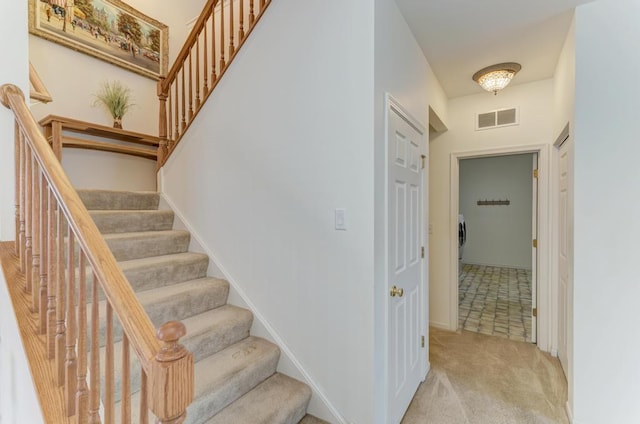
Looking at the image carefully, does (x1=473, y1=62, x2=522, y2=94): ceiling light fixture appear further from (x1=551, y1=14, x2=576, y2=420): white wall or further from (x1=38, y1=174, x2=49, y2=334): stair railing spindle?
(x1=38, y1=174, x2=49, y2=334): stair railing spindle

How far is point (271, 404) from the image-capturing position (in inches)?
68.4

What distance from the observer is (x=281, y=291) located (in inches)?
80.7

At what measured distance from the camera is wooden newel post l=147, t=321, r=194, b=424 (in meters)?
0.70

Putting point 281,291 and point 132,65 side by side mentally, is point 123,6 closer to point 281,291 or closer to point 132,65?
point 132,65

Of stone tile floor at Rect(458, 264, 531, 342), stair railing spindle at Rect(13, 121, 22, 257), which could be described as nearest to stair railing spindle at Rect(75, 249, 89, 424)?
stair railing spindle at Rect(13, 121, 22, 257)

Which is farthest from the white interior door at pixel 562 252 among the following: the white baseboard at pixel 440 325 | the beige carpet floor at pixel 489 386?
the white baseboard at pixel 440 325

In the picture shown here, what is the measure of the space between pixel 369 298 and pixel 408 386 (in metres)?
0.97

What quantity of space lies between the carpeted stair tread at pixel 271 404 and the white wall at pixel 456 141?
7.19 ft

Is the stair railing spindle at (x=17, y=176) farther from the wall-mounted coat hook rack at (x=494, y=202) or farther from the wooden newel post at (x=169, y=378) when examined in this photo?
the wall-mounted coat hook rack at (x=494, y=202)

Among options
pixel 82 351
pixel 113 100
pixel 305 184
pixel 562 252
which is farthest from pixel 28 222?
pixel 562 252

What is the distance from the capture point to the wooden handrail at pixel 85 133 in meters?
2.36

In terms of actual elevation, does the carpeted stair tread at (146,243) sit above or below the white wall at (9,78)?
below

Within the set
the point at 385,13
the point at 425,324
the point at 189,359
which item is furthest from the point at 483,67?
the point at 189,359

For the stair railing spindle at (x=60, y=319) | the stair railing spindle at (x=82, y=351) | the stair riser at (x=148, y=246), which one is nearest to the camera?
the stair railing spindle at (x=82, y=351)
